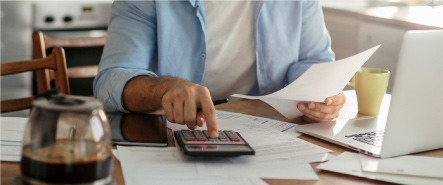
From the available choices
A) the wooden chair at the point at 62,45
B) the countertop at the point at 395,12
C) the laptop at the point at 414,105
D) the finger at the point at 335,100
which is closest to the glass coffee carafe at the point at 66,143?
the laptop at the point at 414,105

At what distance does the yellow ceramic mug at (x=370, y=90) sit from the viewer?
1.27 metres

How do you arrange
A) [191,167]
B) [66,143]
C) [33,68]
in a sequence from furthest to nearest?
[33,68], [191,167], [66,143]

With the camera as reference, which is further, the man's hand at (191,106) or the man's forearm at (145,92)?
Result: the man's forearm at (145,92)

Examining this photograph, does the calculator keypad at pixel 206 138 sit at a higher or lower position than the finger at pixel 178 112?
lower

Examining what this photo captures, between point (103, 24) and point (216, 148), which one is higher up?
point (216, 148)

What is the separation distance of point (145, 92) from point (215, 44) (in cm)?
49

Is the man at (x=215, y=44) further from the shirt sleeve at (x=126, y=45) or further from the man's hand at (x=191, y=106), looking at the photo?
the man's hand at (x=191, y=106)

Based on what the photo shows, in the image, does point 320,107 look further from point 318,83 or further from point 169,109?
point 169,109

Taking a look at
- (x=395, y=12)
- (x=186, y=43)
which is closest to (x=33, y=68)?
(x=186, y=43)

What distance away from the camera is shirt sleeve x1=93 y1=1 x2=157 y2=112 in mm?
1265

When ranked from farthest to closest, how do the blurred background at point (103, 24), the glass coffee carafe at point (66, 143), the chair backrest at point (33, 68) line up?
the blurred background at point (103, 24)
the chair backrest at point (33, 68)
the glass coffee carafe at point (66, 143)

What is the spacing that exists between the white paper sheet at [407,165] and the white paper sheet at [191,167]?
11 cm

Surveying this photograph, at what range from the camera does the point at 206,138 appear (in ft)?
3.07

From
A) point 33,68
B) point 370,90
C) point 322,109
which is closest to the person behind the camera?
point 322,109
